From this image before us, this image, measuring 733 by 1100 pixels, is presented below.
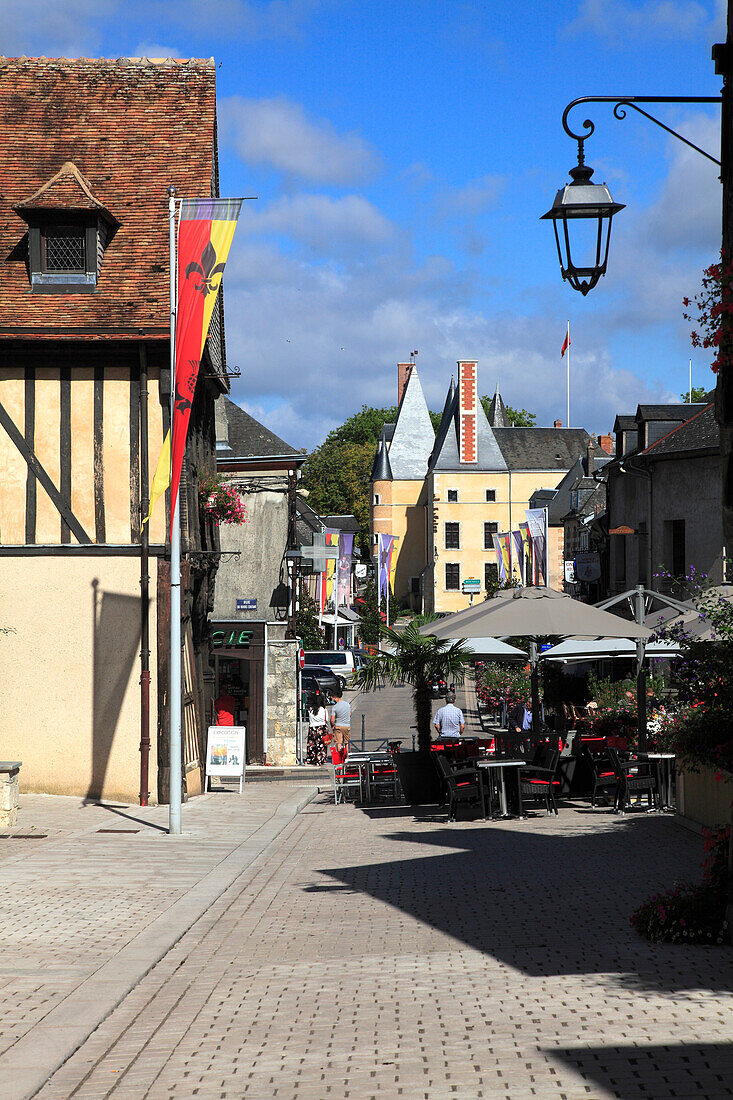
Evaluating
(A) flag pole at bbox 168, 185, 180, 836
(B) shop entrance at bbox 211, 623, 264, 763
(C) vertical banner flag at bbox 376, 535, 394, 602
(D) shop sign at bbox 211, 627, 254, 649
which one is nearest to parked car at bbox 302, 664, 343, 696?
(B) shop entrance at bbox 211, 623, 264, 763

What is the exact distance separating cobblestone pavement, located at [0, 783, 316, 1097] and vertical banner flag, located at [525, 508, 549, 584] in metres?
26.2

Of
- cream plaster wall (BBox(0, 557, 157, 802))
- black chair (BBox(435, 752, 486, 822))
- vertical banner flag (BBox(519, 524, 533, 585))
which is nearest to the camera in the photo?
black chair (BBox(435, 752, 486, 822))

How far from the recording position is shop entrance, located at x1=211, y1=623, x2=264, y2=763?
25.5 m

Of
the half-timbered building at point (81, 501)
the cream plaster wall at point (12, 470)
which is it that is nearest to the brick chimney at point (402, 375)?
the half-timbered building at point (81, 501)

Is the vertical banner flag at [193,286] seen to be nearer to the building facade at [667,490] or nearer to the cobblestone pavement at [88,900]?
the cobblestone pavement at [88,900]

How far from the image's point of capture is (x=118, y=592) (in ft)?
55.9

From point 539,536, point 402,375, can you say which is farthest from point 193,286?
point 402,375

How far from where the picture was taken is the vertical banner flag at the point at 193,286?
13781mm

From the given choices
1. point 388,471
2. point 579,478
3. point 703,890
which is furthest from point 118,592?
point 388,471

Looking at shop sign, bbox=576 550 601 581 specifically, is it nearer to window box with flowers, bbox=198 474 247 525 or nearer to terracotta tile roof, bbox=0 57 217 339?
window box with flowers, bbox=198 474 247 525

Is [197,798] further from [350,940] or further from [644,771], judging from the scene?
[350,940]

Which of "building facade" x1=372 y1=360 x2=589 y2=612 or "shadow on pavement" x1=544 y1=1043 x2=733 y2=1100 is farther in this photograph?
"building facade" x1=372 y1=360 x2=589 y2=612

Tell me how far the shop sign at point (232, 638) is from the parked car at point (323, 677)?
35.1 ft

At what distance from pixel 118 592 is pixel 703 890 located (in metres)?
10.9
